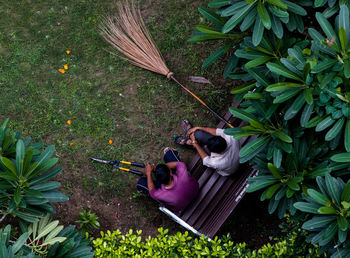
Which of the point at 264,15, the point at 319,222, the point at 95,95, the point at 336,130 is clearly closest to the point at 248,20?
the point at 264,15

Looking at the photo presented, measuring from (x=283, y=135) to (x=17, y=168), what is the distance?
7.59ft

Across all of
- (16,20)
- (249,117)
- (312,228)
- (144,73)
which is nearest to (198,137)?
(144,73)

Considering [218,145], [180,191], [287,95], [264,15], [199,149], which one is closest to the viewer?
[287,95]

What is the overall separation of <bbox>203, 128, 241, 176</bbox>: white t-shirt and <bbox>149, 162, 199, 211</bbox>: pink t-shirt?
1.06 feet

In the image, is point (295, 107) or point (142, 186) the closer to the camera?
point (295, 107)

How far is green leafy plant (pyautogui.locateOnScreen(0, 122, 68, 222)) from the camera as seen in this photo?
10.6 feet

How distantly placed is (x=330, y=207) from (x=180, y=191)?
1.83 meters

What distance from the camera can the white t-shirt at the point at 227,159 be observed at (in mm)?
A: 4344

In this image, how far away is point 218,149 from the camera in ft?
14.1

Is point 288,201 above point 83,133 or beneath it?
beneath

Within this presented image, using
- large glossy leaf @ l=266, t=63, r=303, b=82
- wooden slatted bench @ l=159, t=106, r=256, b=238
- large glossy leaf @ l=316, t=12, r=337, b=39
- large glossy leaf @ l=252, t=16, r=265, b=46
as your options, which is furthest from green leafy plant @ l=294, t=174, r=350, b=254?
wooden slatted bench @ l=159, t=106, r=256, b=238

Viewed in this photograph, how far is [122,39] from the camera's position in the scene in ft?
17.3

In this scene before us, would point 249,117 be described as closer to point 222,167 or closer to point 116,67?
point 222,167

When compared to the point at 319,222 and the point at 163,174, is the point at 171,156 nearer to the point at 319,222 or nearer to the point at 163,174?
the point at 163,174
